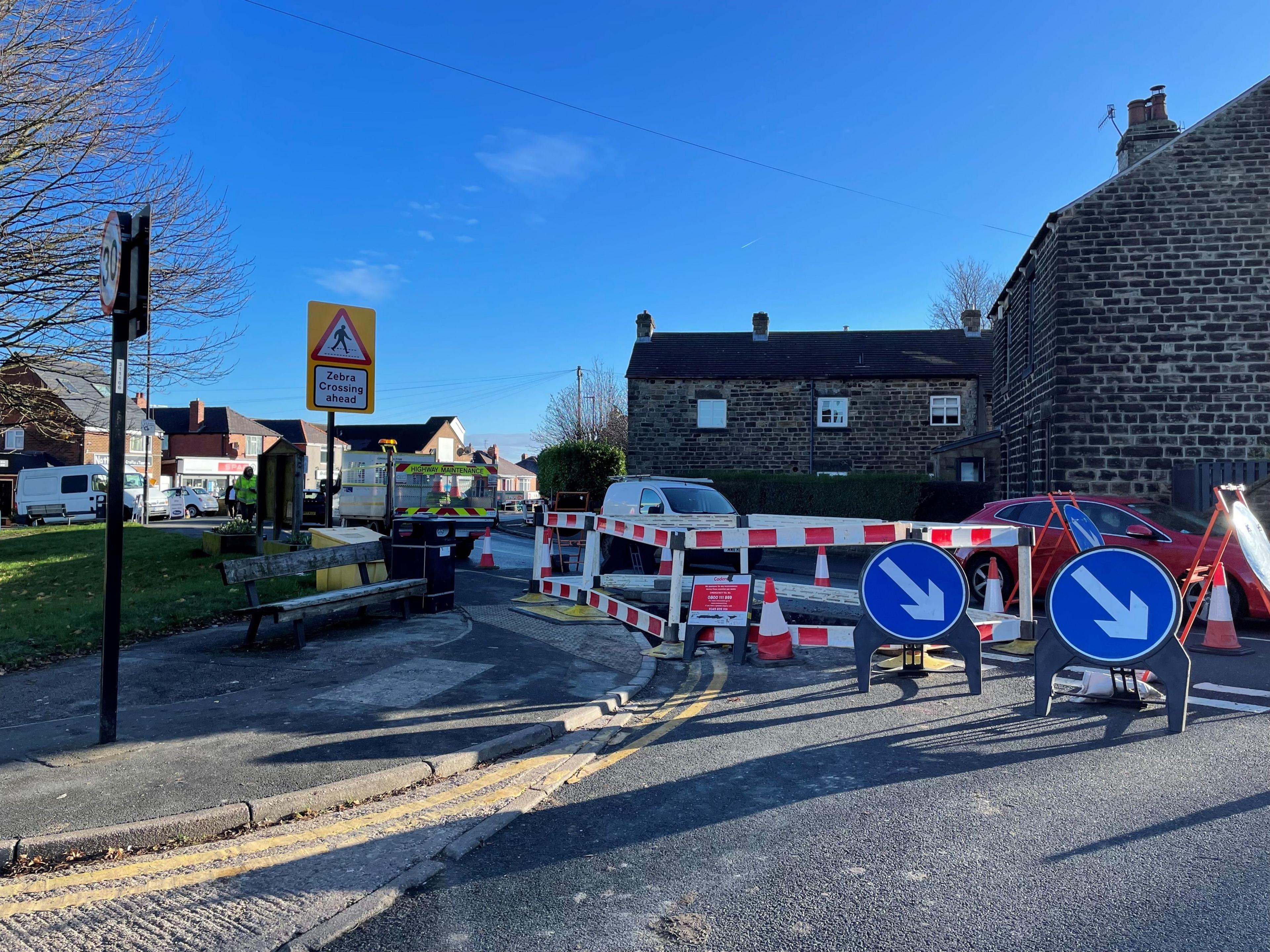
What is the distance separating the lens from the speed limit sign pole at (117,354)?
4781 mm

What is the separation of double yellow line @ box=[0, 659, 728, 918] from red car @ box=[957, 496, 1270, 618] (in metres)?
7.33

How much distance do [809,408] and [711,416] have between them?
144 inches

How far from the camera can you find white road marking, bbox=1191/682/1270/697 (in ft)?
21.8

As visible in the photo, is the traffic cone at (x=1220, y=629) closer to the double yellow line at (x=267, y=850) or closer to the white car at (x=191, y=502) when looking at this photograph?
the double yellow line at (x=267, y=850)

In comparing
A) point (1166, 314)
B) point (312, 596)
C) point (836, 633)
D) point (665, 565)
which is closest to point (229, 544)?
point (312, 596)

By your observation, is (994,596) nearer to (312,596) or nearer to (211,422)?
(312,596)

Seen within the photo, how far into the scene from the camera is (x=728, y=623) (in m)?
7.64

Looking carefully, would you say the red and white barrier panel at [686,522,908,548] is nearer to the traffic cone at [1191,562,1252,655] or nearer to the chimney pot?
the traffic cone at [1191,562,1252,655]

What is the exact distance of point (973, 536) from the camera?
7504 millimetres

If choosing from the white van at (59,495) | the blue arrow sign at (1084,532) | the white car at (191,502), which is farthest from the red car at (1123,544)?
the white car at (191,502)

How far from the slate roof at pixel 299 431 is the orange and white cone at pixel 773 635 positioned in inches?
3030

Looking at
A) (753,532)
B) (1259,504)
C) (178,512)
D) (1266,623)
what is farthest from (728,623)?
(178,512)

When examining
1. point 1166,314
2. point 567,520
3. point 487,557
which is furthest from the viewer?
point 1166,314

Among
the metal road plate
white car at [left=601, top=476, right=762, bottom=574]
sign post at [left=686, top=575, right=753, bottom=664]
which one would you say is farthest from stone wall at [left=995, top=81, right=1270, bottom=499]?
sign post at [left=686, top=575, right=753, bottom=664]
